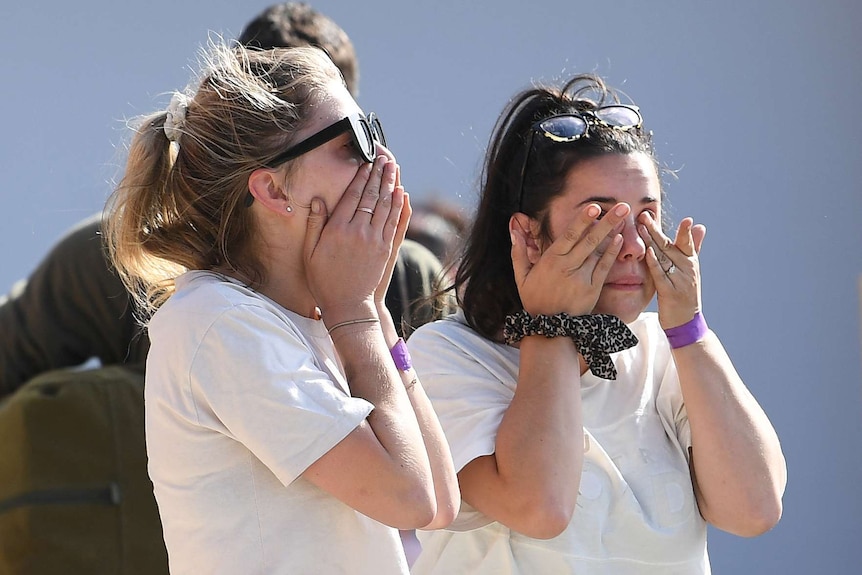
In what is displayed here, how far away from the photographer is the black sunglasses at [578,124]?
2186mm

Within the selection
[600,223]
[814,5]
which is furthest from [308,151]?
[814,5]

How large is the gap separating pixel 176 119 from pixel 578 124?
72 cm

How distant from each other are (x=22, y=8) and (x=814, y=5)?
9.26ft

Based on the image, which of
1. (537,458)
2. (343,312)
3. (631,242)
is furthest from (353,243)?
(631,242)

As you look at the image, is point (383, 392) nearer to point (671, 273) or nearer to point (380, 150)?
point (380, 150)

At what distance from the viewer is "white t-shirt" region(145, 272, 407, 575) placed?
1.61 metres

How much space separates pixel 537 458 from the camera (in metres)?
1.92

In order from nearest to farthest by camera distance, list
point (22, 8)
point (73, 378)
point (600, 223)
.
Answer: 1. point (600, 223)
2. point (73, 378)
3. point (22, 8)

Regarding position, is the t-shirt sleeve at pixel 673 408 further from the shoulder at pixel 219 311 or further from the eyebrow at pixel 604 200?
the shoulder at pixel 219 311

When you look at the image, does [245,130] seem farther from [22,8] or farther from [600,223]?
[22,8]

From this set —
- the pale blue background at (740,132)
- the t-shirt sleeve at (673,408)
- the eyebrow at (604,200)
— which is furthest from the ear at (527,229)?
the pale blue background at (740,132)

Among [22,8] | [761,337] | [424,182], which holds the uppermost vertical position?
[22,8]

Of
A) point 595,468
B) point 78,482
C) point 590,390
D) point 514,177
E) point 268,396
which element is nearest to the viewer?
point 268,396

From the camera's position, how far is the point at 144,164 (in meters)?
1.93
